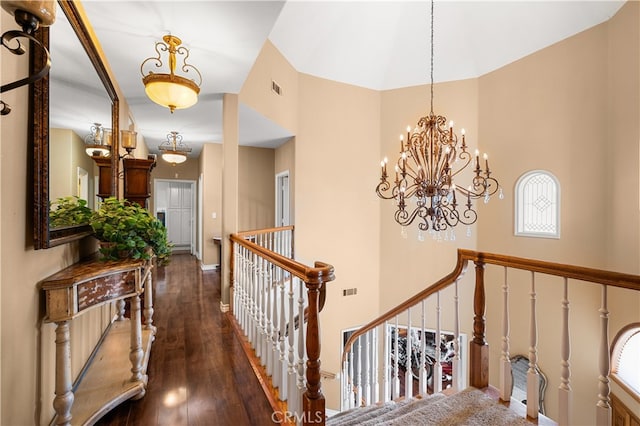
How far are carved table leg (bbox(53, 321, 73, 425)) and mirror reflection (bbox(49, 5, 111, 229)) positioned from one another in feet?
1.67

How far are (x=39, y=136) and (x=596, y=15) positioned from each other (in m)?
5.88

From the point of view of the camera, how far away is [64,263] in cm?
155

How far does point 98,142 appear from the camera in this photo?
2053mm

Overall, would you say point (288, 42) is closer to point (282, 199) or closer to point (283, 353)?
point (282, 199)

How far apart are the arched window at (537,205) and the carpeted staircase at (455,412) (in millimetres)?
3654

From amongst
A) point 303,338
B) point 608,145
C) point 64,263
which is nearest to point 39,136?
point 64,263

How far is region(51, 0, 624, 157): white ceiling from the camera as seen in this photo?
1.91 meters

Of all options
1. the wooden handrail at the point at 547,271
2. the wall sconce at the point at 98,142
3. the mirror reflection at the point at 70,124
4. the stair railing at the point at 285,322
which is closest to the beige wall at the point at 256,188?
the stair railing at the point at 285,322

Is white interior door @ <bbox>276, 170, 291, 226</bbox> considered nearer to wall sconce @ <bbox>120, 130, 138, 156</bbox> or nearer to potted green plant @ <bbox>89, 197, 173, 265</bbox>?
wall sconce @ <bbox>120, 130, 138, 156</bbox>

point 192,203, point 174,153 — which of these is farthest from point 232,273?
point 192,203

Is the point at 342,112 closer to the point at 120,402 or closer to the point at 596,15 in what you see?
the point at 596,15

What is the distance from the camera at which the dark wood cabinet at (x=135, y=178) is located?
2.88 m

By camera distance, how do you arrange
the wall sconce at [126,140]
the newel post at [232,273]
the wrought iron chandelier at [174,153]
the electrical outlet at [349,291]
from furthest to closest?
the electrical outlet at [349,291], the wrought iron chandelier at [174,153], the newel post at [232,273], the wall sconce at [126,140]

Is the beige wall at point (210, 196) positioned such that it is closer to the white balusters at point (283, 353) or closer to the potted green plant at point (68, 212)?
the potted green plant at point (68, 212)
